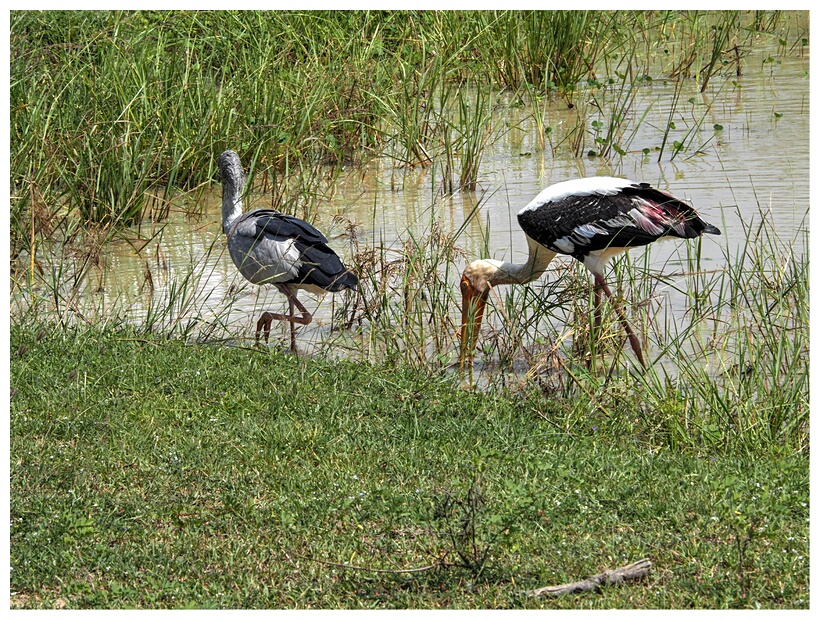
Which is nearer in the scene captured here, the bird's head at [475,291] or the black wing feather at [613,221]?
the bird's head at [475,291]

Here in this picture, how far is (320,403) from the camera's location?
5.21m

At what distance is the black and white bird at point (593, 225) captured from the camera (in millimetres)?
6441

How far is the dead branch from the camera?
3.56 metres

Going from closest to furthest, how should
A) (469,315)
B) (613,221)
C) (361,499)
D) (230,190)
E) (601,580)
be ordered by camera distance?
(601,580) → (361,499) → (469,315) → (613,221) → (230,190)

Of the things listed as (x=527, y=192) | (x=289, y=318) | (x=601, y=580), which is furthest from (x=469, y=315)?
(x=527, y=192)

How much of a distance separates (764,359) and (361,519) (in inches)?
88.1

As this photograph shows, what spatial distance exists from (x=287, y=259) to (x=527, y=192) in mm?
3218

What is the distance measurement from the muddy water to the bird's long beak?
42 centimetres

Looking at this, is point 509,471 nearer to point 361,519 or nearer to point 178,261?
point 361,519

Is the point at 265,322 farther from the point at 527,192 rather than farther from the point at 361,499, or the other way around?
the point at 527,192

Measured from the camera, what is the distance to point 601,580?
360 centimetres

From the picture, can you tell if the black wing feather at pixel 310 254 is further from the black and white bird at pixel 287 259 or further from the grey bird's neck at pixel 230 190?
the grey bird's neck at pixel 230 190

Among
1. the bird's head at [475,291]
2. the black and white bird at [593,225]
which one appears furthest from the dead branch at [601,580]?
the black and white bird at [593,225]
